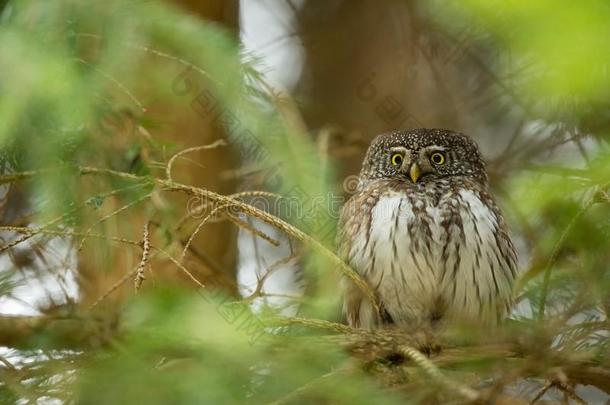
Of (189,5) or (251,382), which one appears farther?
(189,5)

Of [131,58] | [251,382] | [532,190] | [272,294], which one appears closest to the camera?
[251,382]

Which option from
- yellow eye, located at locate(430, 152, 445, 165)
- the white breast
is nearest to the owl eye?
yellow eye, located at locate(430, 152, 445, 165)

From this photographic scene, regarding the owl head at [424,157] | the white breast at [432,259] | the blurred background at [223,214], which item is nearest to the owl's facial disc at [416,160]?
the owl head at [424,157]

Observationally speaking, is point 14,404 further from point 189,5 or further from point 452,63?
point 452,63

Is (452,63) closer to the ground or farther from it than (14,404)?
farther from it

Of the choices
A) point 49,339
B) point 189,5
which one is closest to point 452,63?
point 189,5

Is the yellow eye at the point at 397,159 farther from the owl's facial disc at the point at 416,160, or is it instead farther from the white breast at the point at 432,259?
the white breast at the point at 432,259

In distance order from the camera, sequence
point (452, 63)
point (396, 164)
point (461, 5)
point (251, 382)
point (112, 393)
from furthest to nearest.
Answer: point (452, 63) < point (396, 164) < point (251, 382) < point (112, 393) < point (461, 5)

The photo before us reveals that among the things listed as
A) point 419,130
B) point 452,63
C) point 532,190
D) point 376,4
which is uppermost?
point 376,4
